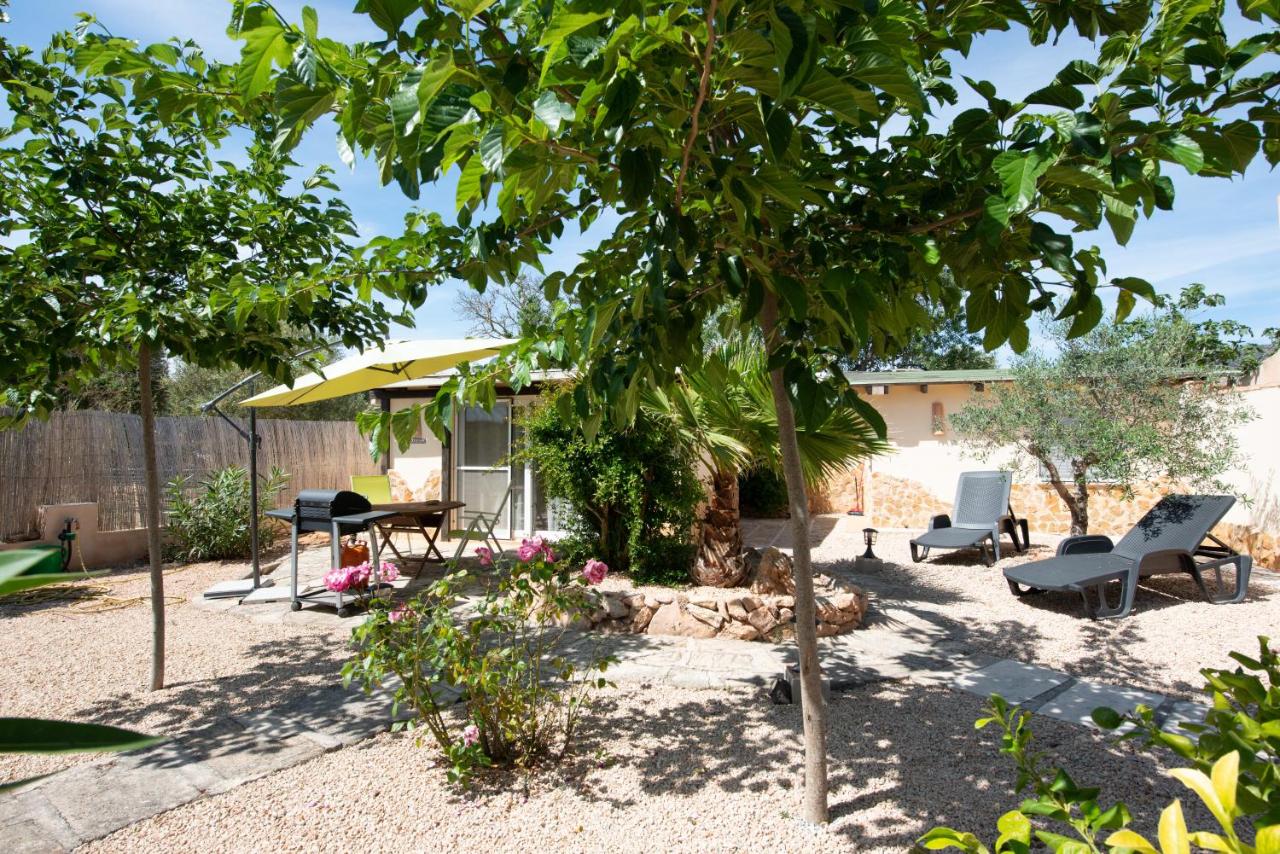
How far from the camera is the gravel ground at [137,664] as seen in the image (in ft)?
12.9

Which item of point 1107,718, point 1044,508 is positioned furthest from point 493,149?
point 1044,508

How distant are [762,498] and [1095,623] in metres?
8.77

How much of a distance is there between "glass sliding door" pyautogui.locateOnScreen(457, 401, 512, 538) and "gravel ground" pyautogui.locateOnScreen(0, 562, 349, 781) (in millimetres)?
4276

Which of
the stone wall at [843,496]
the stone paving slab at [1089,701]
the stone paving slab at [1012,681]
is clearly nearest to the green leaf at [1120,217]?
the stone paving slab at [1089,701]

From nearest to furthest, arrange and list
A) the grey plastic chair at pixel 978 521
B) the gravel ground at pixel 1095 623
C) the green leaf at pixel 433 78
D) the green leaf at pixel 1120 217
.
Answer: the green leaf at pixel 433 78, the green leaf at pixel 1120 217, the gravel ground at pixel 1095 623, the grey plastic chair at pixel 978 521

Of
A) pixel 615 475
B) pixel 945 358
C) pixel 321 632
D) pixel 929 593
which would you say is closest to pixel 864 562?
pixel 929 593

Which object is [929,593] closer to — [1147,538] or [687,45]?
[1147,538]

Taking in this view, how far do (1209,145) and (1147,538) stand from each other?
20.3 ft

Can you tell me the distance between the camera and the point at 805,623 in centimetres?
260

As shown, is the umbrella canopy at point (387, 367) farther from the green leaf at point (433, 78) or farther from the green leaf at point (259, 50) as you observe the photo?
the green leaf at point (433, 78)

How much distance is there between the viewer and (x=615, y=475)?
22.3 feet

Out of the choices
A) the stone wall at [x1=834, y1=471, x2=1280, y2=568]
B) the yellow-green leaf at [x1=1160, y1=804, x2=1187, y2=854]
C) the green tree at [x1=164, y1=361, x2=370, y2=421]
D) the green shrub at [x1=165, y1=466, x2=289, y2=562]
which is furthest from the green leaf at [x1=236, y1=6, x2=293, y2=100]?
the green tree at [x1=164, y1=361, x2=370, y2=421]

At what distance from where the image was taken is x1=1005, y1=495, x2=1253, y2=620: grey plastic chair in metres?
6.02

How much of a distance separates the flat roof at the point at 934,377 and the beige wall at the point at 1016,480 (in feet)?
1.08
